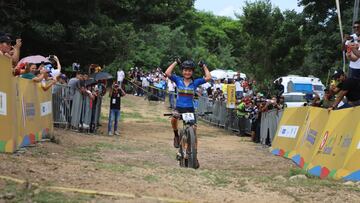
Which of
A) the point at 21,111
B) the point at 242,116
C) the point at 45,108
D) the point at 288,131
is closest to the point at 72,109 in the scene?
the point at 45,108

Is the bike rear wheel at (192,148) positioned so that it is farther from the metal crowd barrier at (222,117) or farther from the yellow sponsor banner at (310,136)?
the metal crowd barrier at (222,117)

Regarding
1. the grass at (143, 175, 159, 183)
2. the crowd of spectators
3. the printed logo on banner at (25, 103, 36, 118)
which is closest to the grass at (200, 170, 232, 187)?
the grass at (143, 175, 159, 183)

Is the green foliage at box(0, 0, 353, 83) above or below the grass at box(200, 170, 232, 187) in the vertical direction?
above

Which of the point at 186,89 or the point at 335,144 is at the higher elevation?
the point at 186,89

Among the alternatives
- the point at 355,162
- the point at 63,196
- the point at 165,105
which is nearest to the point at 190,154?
the point at 355,162

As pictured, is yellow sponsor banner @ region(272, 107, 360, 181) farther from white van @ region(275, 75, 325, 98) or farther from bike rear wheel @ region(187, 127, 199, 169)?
white van @ region(275, 75, 325, 98)

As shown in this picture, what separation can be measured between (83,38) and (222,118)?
1101 centimetres

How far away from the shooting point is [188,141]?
32.9 ft

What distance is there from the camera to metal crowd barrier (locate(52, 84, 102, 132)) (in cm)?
1686

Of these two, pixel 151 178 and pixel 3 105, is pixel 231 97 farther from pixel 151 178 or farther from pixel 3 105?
pixel 151 178

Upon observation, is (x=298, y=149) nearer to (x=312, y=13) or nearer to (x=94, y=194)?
(x=94, y=194)

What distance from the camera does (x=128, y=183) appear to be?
6.95 meters

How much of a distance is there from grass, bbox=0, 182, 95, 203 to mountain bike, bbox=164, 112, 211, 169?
409cm

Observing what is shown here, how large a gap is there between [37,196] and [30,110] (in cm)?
650
